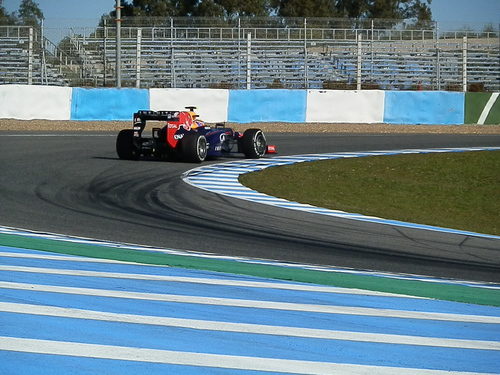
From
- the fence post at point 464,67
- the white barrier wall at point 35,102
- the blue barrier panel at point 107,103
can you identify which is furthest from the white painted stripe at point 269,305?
the fence post at point 464,67

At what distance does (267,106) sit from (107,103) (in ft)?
15.5

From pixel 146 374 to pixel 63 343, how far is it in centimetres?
71

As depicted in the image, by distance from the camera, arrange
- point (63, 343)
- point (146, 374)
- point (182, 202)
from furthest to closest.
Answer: point (182, 202), point (63, 343), point (146, 374)

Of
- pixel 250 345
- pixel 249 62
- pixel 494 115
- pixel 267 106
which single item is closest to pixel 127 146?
pixel 267 106

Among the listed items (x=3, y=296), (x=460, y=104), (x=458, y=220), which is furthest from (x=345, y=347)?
(x=460, y=104)

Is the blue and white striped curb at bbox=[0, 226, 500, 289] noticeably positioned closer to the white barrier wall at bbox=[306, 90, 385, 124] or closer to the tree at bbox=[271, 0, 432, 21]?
the white barrier wall at bbox=[306, 90, 385, 124]

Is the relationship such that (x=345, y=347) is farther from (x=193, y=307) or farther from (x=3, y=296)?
(x=3, y=296)

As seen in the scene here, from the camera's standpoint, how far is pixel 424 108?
29812 mm

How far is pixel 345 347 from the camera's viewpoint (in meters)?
5.47

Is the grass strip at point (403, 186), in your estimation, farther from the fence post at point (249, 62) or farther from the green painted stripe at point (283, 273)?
the fence post at point (249, 62)

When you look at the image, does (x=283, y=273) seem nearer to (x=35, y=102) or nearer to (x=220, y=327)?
(x=220, y=327)

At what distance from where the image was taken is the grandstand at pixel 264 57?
35625mm

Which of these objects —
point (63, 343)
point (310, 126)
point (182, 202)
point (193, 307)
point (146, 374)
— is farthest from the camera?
point (310, 126)

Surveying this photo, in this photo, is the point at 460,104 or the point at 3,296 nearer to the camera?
the point at 3,296
